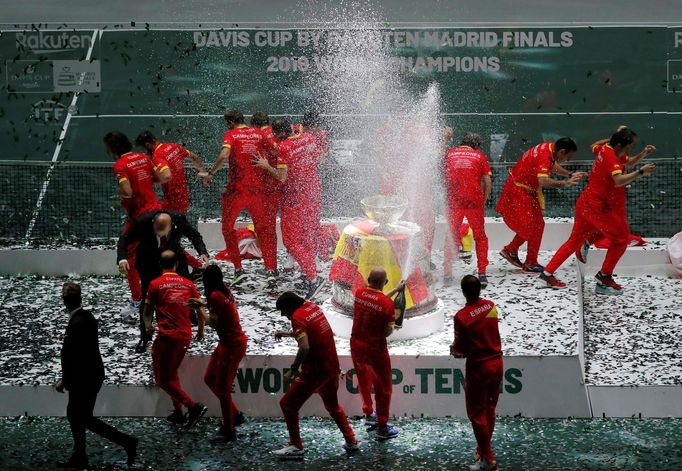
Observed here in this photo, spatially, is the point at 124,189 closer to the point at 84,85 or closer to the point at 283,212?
the point at 283,212

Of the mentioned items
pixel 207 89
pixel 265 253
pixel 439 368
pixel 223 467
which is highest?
pixel 207 89

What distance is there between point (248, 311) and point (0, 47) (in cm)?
717

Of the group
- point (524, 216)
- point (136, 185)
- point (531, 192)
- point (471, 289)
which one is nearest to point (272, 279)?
point (136, 185)

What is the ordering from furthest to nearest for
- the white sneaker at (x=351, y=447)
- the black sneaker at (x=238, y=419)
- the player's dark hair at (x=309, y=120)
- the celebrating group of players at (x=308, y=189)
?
the player's dark hair at (x=309, y=120)
the celebrating group of players at (x=308, y=189)
the black sneaker at (x=238, y=419)
the white sneaker at (x=351, y=447)

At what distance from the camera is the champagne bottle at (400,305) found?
8548mm

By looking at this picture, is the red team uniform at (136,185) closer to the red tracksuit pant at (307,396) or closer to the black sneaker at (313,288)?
the black sneaker at (313,288)

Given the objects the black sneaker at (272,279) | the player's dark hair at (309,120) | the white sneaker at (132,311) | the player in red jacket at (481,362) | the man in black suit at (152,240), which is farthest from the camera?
the player's dark hair at (309,120)

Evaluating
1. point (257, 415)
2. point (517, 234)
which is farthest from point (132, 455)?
point (517, 234)

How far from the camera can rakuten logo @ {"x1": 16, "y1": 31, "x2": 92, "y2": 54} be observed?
15539mm

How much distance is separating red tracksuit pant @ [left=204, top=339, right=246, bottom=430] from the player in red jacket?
1.63 m

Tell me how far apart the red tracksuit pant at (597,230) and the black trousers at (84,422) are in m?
5.22

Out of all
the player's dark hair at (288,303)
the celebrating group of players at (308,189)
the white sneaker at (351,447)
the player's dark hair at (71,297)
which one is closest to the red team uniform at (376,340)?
the white sneaker at (351,447)

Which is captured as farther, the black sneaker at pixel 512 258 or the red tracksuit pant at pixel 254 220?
the black sneaker at pixel 512 258

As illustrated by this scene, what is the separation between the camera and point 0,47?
15.5 metres
